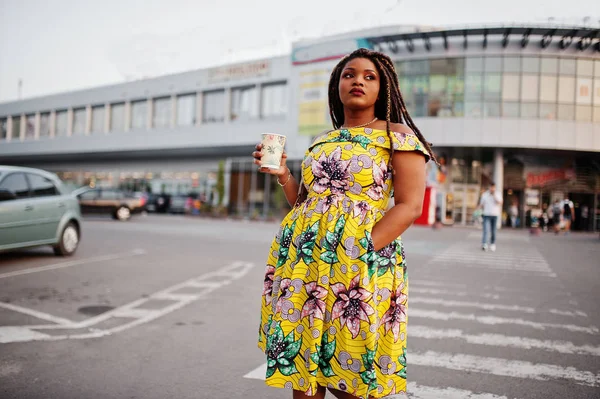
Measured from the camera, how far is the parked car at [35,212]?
836 centimetres

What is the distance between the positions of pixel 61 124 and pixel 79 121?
3524 millimetres

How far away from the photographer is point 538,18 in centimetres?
720

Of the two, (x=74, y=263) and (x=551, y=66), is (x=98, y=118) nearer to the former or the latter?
(x=551, y=66)

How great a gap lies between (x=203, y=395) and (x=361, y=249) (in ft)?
6.30

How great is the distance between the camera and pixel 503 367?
162 inches

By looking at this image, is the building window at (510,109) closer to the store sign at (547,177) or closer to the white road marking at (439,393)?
the store sign at (547,177)

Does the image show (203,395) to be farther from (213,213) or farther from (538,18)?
(213,213)

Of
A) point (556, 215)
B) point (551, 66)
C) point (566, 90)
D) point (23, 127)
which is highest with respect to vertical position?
point (551, 66)

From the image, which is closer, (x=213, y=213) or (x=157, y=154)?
(x=213, y=213)

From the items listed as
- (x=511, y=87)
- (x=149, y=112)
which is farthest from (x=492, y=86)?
(x=149, y=112)

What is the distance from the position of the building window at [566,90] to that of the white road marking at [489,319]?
28.6m

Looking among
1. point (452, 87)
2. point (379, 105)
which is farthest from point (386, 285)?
point (452, 87)

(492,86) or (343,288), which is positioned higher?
(492,86)

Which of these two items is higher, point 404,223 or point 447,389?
point 404,223
